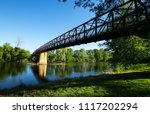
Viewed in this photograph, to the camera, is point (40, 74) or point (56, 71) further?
point (56, 71)

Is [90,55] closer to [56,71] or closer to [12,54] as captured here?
[12,54]

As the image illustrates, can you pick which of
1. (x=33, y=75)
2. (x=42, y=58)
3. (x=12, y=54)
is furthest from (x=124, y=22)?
(x=12, y=54)

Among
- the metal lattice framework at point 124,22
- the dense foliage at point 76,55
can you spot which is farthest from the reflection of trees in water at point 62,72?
the dense foliage at point 76,55

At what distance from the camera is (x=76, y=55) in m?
143

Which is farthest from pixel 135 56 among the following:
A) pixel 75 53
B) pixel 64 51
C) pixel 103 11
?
pixel 75 53

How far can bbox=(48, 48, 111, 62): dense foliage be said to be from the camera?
110m

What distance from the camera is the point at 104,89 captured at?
1252cm

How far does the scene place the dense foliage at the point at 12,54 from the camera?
93188 mm

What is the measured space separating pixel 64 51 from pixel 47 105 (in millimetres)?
111281

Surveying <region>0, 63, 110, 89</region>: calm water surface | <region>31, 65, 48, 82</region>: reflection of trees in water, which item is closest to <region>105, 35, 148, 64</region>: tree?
<region>0, 63, 110, 89</region>: calm water surface

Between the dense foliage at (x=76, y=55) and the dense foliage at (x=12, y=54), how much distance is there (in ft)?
50.8

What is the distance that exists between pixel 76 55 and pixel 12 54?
178ft

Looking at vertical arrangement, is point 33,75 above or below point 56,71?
below

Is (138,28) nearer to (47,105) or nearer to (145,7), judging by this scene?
(145,7)
